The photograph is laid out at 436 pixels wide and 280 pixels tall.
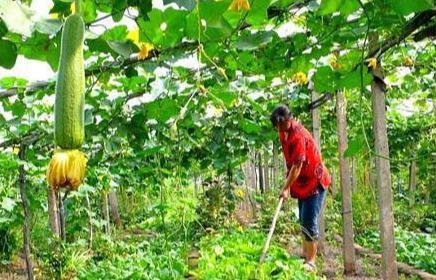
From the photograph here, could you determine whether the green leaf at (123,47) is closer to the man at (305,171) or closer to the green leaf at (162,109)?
the green leaf at (162,109)

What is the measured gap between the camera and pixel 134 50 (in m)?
1.40

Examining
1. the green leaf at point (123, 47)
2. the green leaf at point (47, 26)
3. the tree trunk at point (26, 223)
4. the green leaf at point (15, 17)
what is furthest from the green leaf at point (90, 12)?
the tree trunk at point (26, 223)

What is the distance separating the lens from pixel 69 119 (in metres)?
0.71

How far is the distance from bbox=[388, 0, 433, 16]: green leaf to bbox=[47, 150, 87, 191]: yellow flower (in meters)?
1.20

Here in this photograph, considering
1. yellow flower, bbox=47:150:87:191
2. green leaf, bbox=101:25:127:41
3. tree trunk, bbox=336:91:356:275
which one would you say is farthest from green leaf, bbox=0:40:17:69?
tree trunk, bbox=336:91:356:275

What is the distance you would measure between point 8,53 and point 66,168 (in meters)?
0.45

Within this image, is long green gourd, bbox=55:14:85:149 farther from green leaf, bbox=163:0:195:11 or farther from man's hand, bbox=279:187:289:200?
man's hand, bbox=279:187:289:200

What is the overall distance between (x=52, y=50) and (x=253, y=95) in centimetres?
458

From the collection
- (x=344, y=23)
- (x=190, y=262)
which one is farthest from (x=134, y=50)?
(x=190, y=262)

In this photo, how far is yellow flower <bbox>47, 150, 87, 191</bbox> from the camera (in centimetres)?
71

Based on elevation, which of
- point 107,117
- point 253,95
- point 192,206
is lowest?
point 192,206

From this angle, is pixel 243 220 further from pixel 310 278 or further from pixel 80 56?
pixel 80 56

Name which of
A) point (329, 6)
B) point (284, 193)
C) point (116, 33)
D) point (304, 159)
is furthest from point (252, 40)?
point (304, 159)

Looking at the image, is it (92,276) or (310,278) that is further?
(92,276)
